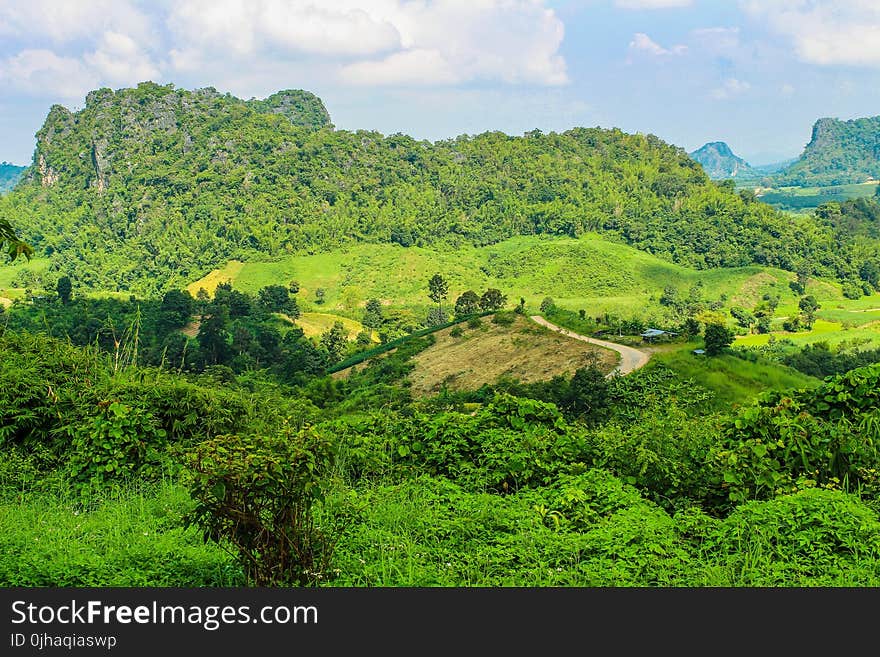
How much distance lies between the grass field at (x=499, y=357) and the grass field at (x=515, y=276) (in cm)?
2440

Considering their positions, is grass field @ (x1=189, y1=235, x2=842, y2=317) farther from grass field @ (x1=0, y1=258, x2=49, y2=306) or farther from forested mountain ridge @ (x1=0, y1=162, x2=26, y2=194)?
forested mountain ridge @ (x1=0, y1=162, x2=26, y2=194)

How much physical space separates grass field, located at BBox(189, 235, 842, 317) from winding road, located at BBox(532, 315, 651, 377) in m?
24.6

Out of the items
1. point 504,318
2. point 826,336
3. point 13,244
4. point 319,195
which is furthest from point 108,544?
point 319,195

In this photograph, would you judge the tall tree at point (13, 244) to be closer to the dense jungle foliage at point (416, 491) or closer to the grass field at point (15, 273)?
the dense jungle foliage at point (416, 491)

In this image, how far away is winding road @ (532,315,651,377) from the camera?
74.3 feet

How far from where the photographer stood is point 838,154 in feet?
514

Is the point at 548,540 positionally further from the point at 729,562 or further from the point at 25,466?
the point at 25,466

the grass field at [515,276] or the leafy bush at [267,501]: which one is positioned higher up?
the leafy bush at [267,501]

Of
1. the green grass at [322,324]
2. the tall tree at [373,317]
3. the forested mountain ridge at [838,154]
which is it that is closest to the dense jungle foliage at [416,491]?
the green grass at [322,324]

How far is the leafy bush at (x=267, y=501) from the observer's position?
322 centimetres

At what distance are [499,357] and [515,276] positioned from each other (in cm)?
3759

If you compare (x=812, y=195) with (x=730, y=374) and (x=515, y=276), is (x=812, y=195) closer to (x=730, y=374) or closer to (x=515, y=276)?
(x=515, y=276)

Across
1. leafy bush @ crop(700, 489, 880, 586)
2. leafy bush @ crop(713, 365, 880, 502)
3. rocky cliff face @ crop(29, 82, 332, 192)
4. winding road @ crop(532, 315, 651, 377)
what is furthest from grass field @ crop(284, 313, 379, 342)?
rocky cliff face @ crop(29, 82, 332, 192)

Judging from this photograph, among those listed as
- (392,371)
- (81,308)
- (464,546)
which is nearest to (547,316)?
(392,371)
